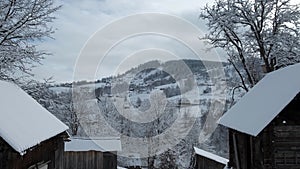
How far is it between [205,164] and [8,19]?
13.6 m

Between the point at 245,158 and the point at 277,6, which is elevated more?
the point at 277,6

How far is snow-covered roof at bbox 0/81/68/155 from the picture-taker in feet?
24.6

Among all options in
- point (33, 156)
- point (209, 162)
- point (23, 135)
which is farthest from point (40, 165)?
point (209, 162)

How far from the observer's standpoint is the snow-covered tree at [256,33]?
67.7ft

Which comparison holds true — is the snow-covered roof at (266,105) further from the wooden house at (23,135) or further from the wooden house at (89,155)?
the wooden house at (89,155)

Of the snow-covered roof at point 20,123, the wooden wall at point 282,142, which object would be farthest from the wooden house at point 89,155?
the wooden wall at point 282,142

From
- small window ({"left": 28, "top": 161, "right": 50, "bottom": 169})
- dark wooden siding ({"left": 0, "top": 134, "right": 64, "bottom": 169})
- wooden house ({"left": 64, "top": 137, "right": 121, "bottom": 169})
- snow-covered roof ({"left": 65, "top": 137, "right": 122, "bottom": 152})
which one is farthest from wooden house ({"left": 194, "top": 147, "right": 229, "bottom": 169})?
small window ({"left": 28, "top": 161, "right": 50, "bottom": 169})

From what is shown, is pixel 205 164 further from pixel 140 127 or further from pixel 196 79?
pixel 196 79

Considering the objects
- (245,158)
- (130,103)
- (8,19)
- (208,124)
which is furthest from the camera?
(130,103)

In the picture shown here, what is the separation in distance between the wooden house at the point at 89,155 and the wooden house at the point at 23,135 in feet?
32.7

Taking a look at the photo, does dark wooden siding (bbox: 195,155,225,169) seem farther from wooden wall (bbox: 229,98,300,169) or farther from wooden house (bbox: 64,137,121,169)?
wooden wall (bbox: 229,98,300,169)

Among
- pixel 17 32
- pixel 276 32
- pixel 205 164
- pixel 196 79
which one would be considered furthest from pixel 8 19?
pixel 196 79

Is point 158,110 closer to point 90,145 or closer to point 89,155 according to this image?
point 90,145

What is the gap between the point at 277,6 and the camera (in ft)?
70.0
